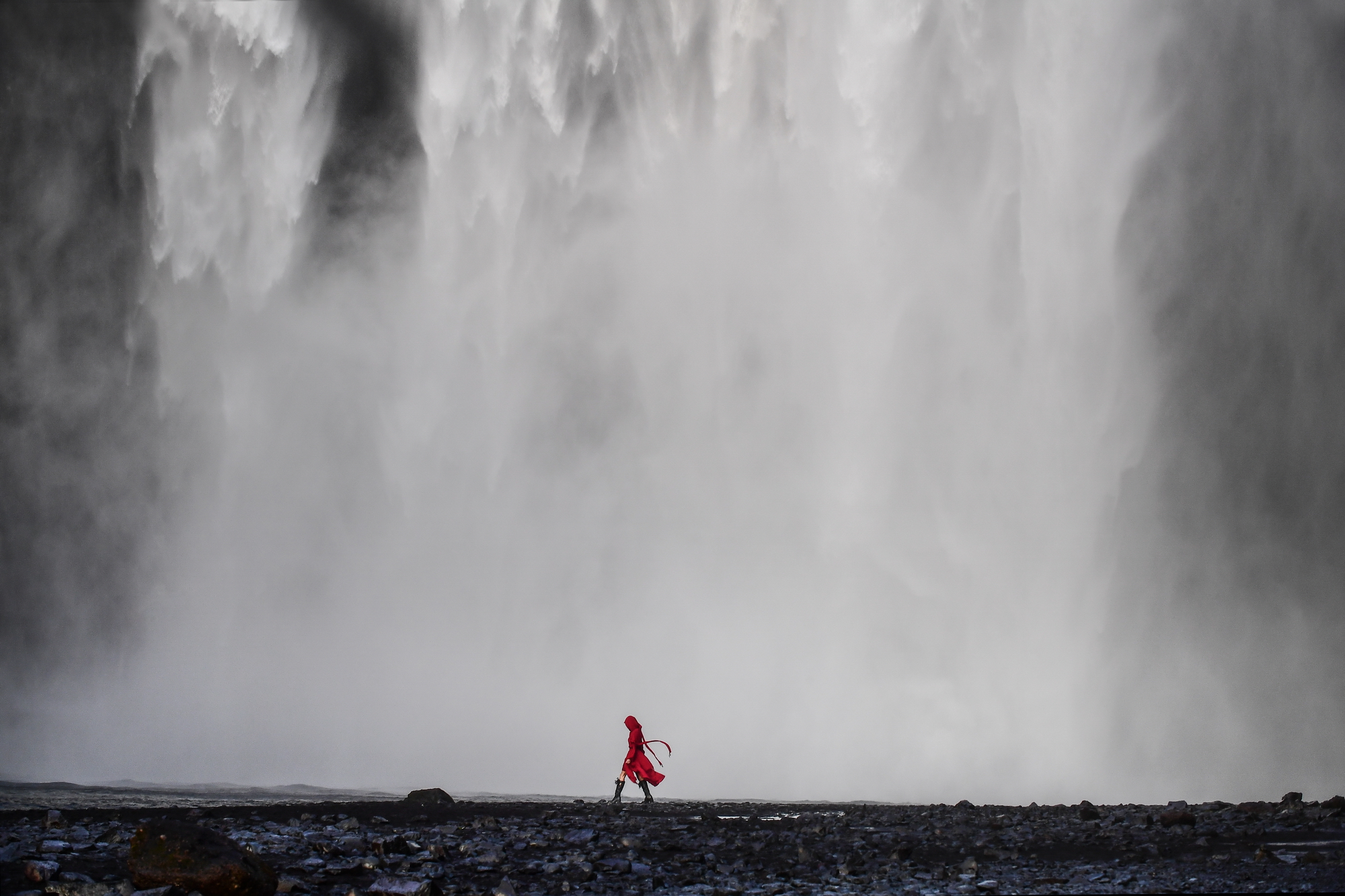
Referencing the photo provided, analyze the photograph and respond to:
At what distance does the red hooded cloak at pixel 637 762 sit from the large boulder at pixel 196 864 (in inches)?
325

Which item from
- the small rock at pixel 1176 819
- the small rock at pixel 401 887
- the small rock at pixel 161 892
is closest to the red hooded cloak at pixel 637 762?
the small rock at pixel 1176 819

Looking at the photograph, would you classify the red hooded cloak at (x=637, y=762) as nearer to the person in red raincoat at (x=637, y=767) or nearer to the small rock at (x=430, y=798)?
the person in red raincoat at (x=637, y=767)

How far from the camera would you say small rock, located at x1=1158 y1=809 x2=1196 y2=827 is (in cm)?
1218

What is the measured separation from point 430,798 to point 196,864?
279 inches

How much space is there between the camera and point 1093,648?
2478 cm

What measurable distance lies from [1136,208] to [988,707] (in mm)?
15891

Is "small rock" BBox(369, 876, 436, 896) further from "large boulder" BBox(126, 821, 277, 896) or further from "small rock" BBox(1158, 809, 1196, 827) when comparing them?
"small rock" BBox(1158, 809, 1196, 827)

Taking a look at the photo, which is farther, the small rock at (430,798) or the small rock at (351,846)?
the small rock at (430,798)

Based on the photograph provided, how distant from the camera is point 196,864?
298 inches

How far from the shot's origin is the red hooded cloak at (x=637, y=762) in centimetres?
A: 1561

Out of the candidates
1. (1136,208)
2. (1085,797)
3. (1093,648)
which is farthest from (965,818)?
(1136,208)

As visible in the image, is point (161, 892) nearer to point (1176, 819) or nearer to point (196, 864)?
point (196, 864)

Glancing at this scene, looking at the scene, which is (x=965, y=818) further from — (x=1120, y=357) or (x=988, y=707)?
(x=1120, y=357)

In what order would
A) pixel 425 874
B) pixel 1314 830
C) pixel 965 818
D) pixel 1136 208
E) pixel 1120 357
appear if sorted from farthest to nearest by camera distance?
pixel 1136 208 → pixel 1120 357 → pixel 965 818 → pixel 1314 830 → pixel 425 874
